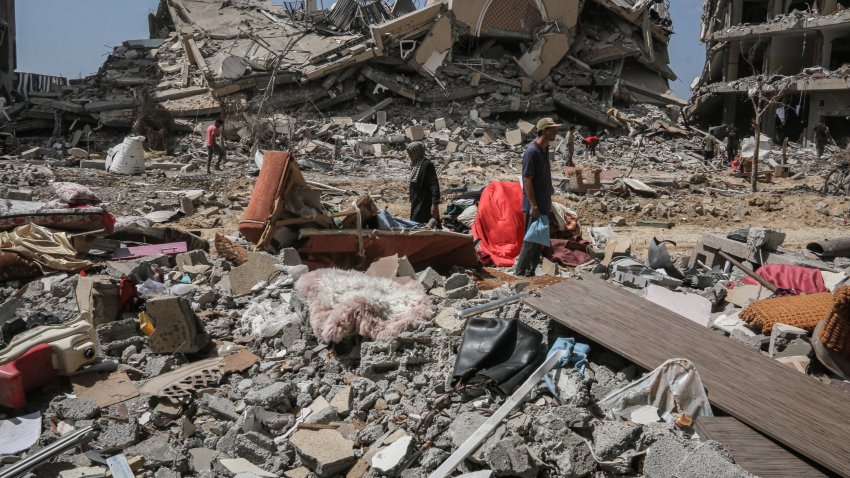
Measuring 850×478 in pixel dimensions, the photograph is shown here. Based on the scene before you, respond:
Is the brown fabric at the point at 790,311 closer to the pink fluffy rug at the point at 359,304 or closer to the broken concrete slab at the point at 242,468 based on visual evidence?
the pink fluffy rug at the point at 359,304

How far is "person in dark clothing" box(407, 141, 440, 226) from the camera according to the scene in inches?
257

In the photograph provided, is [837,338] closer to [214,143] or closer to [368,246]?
[368,246]

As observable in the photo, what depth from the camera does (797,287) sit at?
515 centimetres

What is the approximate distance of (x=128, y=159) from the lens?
13375 mm

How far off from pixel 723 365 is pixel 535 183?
272 cm

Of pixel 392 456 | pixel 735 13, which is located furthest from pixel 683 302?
pixel 735 13

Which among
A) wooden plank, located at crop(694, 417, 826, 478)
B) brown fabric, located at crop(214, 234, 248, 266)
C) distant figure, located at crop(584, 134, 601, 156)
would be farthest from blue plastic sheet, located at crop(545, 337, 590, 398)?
distant figure, located at crop(584, 134, 601, 156)

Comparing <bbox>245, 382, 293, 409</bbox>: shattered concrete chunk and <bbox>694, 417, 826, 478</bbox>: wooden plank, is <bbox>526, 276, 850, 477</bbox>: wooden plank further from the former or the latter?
<bbox>245, 382, 293, 409</bbox>: shattered concrete chunk

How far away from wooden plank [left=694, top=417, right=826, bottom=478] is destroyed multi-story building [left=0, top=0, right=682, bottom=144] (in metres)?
15.8

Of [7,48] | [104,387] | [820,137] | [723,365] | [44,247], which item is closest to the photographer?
[723,365]

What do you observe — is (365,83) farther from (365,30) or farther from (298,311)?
(298,311)

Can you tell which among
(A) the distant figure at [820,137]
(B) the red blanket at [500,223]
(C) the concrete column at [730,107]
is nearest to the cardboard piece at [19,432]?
(B) the red blanket at [500,223]

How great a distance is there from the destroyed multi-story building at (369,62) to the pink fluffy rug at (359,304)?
13517 mm

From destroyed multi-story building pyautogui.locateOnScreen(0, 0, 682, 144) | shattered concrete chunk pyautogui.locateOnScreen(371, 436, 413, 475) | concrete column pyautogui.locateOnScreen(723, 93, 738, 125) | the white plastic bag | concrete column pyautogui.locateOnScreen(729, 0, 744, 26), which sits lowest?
shattered concrete chunk pyautogui.locateOnScreen(371, 436, 413, 475)
